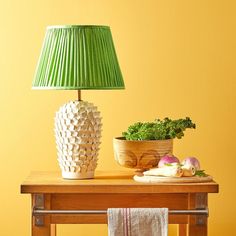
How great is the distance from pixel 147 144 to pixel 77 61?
1.23ft

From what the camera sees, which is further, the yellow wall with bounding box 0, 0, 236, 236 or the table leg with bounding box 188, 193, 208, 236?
the yellow wall with bounding box 0, 0, 236, 236

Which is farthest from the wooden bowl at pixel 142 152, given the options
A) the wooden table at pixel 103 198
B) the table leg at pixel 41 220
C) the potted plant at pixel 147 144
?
the table leg at pixel 41 220

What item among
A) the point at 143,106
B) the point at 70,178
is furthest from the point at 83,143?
the point at 143,106

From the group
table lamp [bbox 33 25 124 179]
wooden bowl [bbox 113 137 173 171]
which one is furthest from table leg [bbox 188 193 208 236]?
table lamp [bbox 33 25 124 179]

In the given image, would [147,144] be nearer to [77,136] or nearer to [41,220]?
[77,136]

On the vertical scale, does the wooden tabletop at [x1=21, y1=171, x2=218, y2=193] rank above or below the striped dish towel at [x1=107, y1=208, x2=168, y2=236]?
above

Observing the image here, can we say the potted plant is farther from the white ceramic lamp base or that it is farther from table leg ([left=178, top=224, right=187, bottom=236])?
table leg ([left=178, top=224, right=187, bottom=236])

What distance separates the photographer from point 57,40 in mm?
2908

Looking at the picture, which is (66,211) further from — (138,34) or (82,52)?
(138,34)

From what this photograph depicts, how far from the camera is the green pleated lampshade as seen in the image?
2869 mm

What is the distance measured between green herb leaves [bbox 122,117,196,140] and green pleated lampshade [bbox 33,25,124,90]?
0.20 meters

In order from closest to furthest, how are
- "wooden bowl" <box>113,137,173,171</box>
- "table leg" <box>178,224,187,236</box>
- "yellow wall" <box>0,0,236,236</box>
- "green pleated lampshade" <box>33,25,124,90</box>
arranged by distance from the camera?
1. "green pleated lampshade" <box>33,25,124,90</box>
2. "wooden bowl" <box>113,137,173,171</box>
3. "table leg" <box>178,224,187,236</box>
4. "yellow wall" <box>0,0,236,236</box>

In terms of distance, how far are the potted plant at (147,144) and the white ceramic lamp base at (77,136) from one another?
12 cm

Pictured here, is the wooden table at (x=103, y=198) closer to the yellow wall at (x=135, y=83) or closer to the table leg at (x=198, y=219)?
the table leg at (x=198, y=219)
